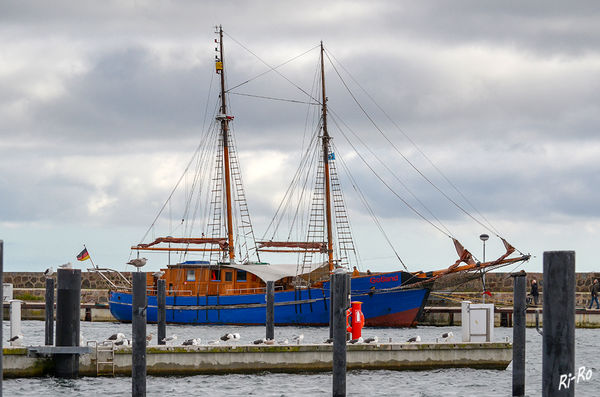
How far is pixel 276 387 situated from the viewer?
76.8ft

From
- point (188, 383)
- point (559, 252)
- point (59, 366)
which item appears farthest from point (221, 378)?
point (559, 252)

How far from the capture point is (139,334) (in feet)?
64.7

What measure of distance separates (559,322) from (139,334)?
9780 millimetres

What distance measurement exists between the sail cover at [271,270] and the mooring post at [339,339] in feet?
94.6

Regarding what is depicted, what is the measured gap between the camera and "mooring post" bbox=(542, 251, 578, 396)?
475 inches

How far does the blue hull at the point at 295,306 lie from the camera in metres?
46.8

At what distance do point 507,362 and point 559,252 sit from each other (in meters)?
14.9

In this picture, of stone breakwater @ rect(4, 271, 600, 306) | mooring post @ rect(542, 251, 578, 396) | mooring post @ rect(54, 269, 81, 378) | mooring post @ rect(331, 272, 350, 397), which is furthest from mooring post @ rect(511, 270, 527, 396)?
stone breakwater @ rect(4, 271, 600, 306)

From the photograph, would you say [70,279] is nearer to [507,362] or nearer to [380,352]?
[380,352]

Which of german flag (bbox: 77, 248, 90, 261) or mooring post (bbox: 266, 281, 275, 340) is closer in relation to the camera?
mooring post (bbox: 266, 281, 275, 340)

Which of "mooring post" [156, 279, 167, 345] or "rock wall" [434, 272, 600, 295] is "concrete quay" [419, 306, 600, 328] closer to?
"rock wall" [434, 272, 600, 295]

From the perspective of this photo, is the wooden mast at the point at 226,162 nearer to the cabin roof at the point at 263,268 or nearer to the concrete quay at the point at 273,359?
the cabin roof at the point at 263,268

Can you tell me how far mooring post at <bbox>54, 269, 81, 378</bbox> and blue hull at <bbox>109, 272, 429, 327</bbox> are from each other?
25.2 m

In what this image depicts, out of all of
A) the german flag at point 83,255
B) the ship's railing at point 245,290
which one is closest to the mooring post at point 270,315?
the german flag at point 83,255
